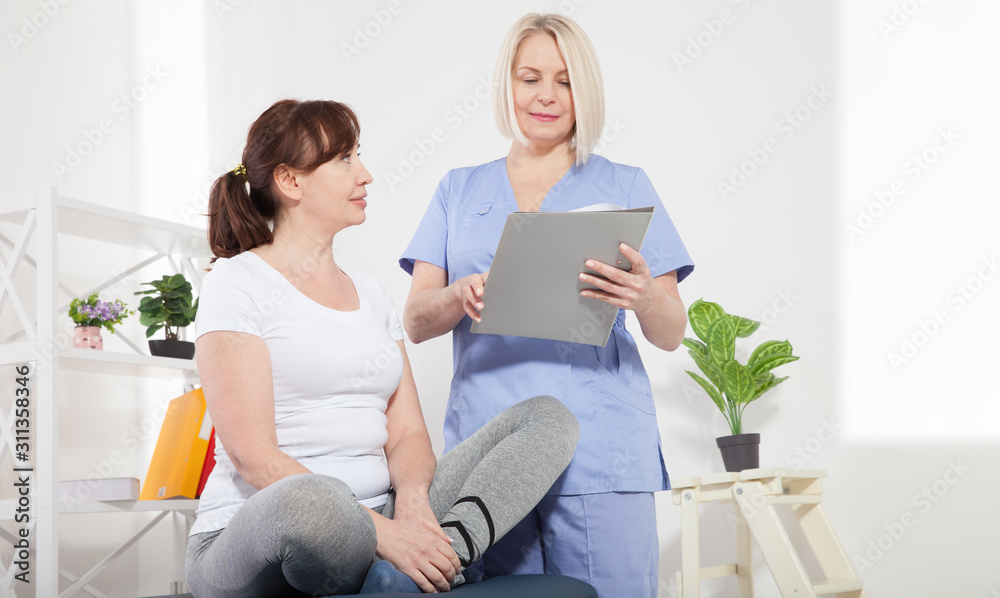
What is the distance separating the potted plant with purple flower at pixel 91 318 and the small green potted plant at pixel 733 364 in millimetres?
1384

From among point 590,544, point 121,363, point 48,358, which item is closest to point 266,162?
point 590,544

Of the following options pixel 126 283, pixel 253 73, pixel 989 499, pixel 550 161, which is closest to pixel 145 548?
pixel 126 283

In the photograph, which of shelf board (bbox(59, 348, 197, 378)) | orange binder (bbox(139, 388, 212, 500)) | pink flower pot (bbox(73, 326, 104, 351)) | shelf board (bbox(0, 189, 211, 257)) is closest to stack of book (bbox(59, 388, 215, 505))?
orange binder (bbox(139, 388, 212, 500))

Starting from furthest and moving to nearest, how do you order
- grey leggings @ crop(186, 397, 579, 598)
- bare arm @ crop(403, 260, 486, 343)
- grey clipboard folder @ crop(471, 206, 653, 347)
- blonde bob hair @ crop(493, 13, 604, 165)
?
blonde bob hair @ crop(493, 13, 604, 165), bare arm @ crop(403, 260, 486, 343), grey clipboard folder @ crop(471, 206, 653, 347), grey leggings @ crop(186, 397, 579, 598)

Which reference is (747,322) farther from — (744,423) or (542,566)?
(542,566)

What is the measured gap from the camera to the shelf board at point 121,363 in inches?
71.2

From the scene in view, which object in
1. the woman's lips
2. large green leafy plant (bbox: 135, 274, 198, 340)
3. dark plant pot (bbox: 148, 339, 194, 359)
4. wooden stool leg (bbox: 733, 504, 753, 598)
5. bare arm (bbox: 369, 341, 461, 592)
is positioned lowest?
wooden stool leg (bbox: 733, 504, 753, 598)

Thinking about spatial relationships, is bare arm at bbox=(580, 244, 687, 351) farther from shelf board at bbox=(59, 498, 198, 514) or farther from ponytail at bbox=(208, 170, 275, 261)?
shelf board at bbox=(59, 498, 198, 514)

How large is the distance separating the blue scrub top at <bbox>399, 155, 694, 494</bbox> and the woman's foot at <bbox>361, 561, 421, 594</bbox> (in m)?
0.34

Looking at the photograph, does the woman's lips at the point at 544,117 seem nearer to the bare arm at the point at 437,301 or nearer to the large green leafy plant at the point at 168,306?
the bare arm at the point at 437,301

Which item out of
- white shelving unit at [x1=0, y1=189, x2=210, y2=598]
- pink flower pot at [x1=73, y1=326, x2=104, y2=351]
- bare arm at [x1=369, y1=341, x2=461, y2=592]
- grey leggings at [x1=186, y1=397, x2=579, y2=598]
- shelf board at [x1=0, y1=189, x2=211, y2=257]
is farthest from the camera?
pink flower pot at [x1=73, y1=326, x2=104, y2=351]

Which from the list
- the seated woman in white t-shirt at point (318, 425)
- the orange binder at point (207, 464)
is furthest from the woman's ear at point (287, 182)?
the orange binder at point (207, 464)

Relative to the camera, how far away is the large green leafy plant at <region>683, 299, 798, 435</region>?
2008 mm

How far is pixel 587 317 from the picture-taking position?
119 cm
